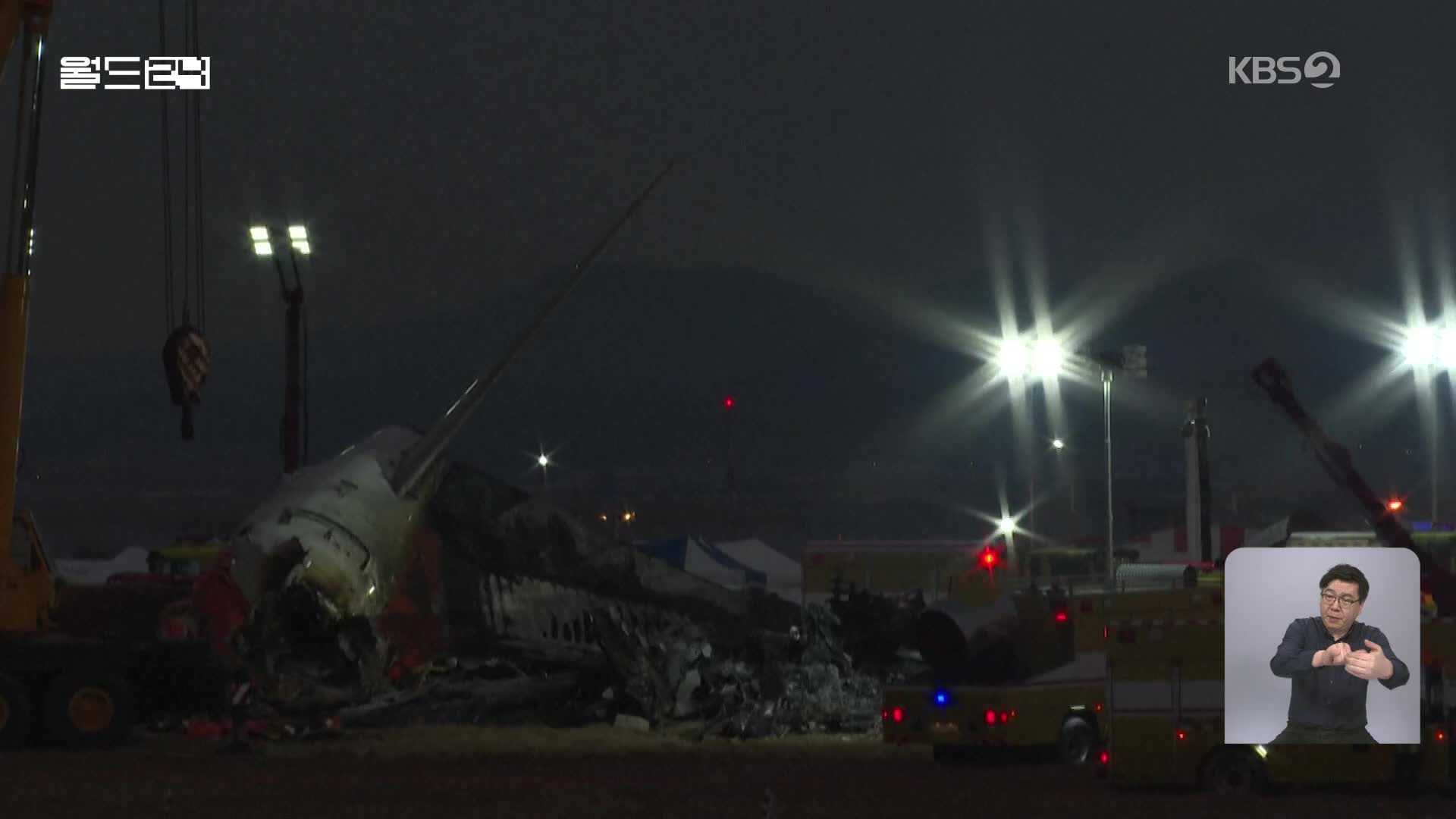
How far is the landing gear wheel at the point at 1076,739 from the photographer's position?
24.7 meters

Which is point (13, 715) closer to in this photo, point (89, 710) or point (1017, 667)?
point (89, 710)

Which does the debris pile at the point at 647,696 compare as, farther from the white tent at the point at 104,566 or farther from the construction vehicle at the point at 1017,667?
the white tent at the point at 104,566

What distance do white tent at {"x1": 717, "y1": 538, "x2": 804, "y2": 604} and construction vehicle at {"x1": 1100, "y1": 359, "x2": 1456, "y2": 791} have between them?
4800 cm

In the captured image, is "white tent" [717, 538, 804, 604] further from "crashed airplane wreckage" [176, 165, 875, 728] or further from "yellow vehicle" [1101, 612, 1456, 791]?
"yellow vehicle" [1101, 612, 1456, 791]

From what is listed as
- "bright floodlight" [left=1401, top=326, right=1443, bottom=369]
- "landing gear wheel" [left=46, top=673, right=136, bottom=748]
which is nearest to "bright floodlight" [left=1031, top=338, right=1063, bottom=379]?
"bright floodlight" [left=1401, top=326, right=1443, bottom=369]

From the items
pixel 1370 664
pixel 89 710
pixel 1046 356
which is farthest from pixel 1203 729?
pixel 1046 356

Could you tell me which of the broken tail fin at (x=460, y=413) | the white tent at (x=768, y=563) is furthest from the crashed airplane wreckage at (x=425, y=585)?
the white tent at (x=768, y=563)

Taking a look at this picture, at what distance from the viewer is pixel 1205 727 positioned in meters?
20.8

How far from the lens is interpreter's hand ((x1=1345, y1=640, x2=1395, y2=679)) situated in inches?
717

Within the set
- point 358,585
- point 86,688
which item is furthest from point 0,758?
point 358,585

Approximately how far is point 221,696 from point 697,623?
429 inches

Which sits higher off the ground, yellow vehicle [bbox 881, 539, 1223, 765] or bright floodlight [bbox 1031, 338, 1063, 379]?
bright floodlight [bbox 1031, 338, 1063, 379]

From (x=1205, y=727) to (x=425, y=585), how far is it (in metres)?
15.9

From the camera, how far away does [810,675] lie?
3366cm
